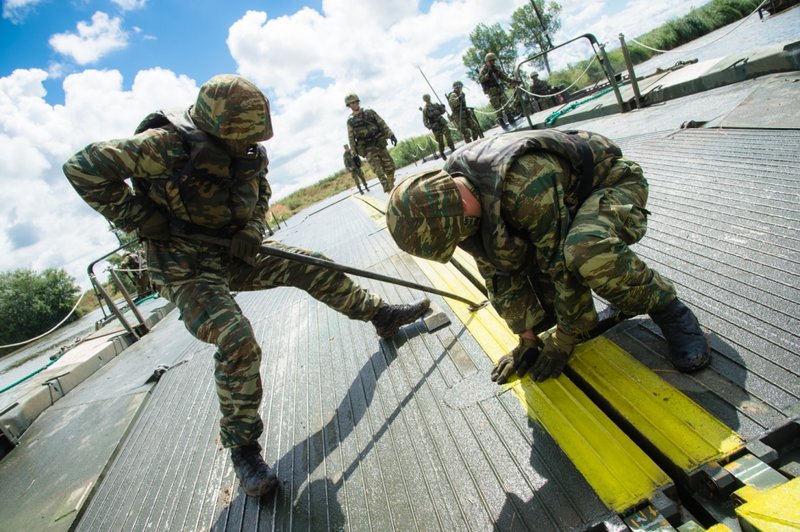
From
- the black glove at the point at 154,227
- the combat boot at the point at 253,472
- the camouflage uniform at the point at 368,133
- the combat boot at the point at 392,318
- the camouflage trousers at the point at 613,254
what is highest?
the camouflage uniform at the point at 368,133

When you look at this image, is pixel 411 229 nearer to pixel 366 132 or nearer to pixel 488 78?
pixel 366 132

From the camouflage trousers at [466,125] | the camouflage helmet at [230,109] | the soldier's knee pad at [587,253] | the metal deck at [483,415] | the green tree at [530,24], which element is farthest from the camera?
the green tree at [530,24]

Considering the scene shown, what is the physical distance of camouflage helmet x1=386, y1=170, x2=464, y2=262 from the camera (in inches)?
64.8

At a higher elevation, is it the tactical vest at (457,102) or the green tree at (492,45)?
the green tree at (492,45)

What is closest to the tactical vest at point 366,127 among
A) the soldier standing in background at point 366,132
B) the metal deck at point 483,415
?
the soldier standing in background at point 366,132

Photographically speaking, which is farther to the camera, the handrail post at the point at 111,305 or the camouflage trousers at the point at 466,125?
the camouflage trousers at the point at 466,125

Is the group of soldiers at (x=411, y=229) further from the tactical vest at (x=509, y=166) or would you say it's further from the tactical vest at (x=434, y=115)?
the tactical vest at (x=434, y=115)

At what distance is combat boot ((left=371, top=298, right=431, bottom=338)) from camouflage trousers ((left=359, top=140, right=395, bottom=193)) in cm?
650

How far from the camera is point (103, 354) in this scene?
549cm

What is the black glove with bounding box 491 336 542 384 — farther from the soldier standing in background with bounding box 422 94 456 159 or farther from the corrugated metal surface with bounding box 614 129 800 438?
the soldier standing in background with bounding box 422 94 456 159

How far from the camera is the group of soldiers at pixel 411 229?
1.64 meters

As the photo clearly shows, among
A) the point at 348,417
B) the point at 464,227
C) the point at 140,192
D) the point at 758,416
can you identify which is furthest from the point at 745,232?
the point at 140,192

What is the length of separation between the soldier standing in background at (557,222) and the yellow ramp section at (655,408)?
0.12 metres

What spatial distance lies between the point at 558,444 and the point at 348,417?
1089 mm
